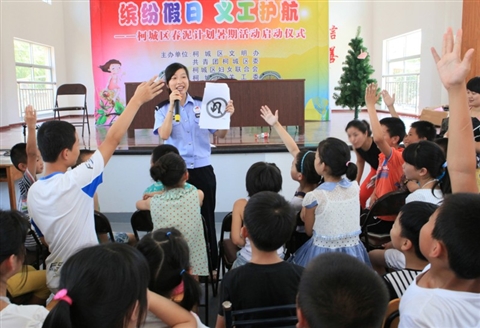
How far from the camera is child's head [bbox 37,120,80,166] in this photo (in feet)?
4.82

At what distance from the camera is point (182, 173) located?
186cm

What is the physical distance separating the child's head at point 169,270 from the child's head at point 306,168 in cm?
101

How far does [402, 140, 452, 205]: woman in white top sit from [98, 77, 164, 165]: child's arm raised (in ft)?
3.93

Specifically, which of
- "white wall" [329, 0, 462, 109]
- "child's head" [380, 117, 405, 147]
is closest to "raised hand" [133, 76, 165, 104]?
"child's head" [380, 117, 405, 147]

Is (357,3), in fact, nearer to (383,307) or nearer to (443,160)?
(443,160)

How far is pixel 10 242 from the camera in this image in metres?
1.03

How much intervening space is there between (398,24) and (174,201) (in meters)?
10.2

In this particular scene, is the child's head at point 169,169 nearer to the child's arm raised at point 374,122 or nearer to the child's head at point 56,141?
the child's head at point 56,141

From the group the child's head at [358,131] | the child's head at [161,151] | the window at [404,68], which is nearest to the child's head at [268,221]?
the child's head at [161,151]

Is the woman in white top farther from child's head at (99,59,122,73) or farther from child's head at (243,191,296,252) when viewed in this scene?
child's head at (99,59,122,73)

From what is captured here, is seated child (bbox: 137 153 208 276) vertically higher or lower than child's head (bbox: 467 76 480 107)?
lower

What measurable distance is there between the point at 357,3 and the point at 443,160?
36.3ft

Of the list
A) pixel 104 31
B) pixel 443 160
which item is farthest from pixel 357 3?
pixel 443 160

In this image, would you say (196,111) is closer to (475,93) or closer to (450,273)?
→ (450,273)
